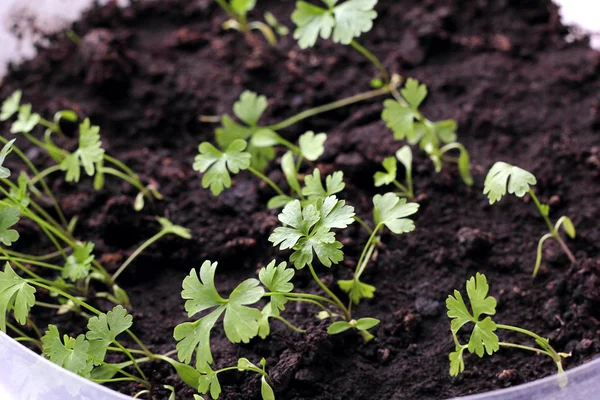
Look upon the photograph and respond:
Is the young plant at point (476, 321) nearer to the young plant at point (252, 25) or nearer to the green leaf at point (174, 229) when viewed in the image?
the green leaf at point (174, 229)

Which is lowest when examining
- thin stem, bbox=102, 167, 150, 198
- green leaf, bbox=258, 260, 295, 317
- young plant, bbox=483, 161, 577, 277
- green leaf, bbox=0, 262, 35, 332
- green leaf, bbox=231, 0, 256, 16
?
thin stem, bbox=102, 167, 150, 198

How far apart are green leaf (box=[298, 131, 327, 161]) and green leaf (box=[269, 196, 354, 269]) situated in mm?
297

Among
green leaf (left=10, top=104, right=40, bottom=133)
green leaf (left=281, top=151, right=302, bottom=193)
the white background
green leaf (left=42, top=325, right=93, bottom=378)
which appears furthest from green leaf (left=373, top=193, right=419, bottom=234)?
the white background

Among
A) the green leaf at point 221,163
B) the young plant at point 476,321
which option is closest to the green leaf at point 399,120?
the green leaf at point 221,163

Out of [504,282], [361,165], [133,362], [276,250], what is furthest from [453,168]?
[133,362]

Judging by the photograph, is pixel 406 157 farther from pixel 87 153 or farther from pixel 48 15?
pixel 48 15

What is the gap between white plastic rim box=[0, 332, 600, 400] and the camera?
98 centimetres

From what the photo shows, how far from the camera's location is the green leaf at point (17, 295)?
47.0 inches

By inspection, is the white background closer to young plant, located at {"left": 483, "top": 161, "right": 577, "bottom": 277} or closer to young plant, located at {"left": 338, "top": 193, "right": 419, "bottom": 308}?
young plant, located at {"left": 483, "top": 161, "right": 577, "bottom": 277}

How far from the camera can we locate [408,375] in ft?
4.26

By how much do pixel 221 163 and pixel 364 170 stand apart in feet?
1.29

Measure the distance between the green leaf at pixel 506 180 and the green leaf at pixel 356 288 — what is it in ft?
0.90

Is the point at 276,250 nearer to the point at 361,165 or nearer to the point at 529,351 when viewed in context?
the point at 361,165

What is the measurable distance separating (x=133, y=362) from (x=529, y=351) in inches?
28.2
